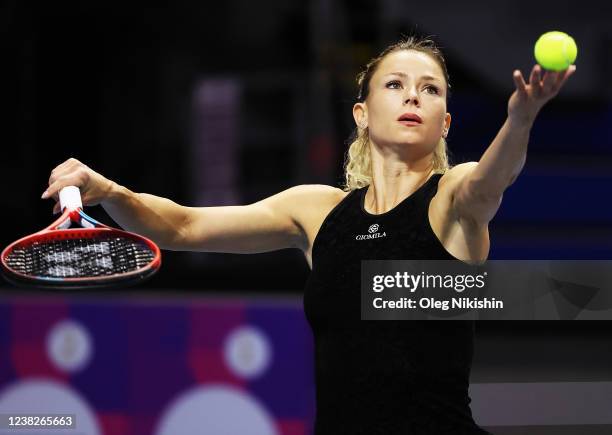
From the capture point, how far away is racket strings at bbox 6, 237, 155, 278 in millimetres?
2689

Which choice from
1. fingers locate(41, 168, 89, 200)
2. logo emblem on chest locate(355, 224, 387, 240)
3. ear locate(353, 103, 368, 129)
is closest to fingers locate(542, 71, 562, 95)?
logo emblem on chest locate(355, 224, 387, 240)

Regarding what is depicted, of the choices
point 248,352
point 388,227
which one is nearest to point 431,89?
point 388,227

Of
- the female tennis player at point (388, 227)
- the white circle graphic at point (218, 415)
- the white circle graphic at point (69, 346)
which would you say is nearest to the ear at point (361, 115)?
the female tennis player at point (388, 227)

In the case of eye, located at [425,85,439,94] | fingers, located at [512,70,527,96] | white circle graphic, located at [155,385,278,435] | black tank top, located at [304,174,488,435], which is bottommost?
white circle graphic, located at [155,385,278,435]

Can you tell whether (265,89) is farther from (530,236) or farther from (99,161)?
(530,236)

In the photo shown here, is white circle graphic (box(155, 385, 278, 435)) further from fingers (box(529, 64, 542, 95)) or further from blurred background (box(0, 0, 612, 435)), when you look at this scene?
fingers (box(529, 64, 542, 95))

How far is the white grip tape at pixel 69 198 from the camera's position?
261cm

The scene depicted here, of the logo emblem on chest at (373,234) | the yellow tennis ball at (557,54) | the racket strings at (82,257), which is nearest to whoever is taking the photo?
the yellow tennis ball at (557,54)

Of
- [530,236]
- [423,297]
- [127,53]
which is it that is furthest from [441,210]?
[127,53]

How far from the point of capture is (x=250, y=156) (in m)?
7.93

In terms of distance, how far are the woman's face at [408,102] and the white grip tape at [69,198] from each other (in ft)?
2.68

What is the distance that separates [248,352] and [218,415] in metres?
0.32

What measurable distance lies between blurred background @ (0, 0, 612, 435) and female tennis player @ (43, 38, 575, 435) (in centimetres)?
189

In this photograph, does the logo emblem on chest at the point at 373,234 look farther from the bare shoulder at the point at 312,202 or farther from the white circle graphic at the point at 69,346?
the white circle graphic at the point at 69,346
